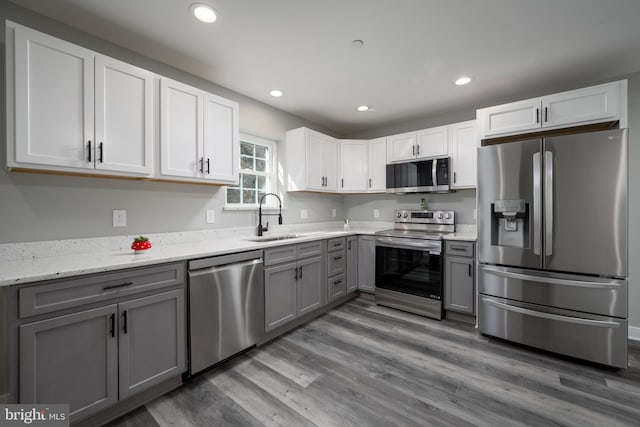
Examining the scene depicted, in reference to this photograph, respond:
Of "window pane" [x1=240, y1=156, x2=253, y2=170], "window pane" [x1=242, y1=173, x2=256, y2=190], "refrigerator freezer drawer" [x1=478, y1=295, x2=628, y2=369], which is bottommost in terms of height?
"refrigerator freezer drawer" [x1=478, y1=295, x2=628, y2=369]

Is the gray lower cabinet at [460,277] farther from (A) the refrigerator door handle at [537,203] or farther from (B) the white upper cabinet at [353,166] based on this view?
(B) the white upper cabinet at [353,166]

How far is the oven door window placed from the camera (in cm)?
305

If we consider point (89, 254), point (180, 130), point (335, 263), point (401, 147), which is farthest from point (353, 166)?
point (89, 254)

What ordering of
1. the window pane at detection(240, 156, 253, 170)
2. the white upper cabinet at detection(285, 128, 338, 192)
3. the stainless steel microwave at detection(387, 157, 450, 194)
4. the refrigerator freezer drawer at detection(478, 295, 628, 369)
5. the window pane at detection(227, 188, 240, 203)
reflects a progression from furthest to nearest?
the white upper cabinet at detection(285, 128, 338, 192)
the stainless steel microwave at detection(387, 157, 450, 194)
the window pane at detection(240, 156, 253, 170)
the window pane at detection(227, 188, 240, 203)
the refrigerator freezer drawer at detection(478, 295, 628, 369)

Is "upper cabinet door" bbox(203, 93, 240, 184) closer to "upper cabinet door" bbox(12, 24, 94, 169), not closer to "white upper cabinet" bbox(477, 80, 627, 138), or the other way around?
"upper cabinet door" bbox(12, 24, 94, 169)

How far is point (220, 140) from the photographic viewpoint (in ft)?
8.27

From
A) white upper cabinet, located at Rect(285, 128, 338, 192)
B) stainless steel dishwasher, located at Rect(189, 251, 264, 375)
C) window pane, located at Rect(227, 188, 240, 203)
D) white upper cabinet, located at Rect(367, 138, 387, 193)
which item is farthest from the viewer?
white upper cabinet, located at Rect(367, 138, 387, 193)

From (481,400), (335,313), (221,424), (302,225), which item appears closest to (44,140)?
(221,424)

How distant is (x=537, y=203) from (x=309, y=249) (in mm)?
2187

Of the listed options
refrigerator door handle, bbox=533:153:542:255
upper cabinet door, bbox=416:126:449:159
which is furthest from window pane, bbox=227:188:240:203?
refrigerator door handle, bbox=533:153:542:255

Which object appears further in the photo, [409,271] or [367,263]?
[367,263]

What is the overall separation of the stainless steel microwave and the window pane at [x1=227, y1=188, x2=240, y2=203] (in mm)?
2106

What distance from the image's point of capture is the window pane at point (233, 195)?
3012 millimetres

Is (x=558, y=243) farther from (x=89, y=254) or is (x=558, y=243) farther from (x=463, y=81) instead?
(x=89, y=254)
